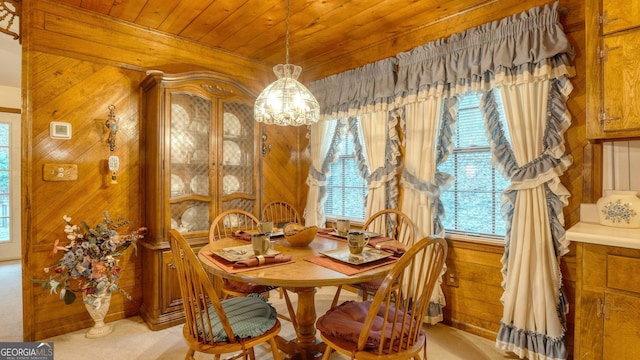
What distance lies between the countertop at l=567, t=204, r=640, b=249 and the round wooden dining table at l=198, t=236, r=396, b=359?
0.98m

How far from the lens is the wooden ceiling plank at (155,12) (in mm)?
2523

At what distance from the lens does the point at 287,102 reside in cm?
202

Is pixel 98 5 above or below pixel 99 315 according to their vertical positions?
above

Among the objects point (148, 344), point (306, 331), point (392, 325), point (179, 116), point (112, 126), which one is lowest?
point (148, 344)

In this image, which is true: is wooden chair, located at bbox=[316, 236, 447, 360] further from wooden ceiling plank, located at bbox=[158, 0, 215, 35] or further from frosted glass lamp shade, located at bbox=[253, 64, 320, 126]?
wooden ceiling plank, located at bbox=[158, 0, 215, 35]

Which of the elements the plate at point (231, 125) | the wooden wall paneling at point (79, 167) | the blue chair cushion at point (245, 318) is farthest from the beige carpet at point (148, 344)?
the plate at point (231, 125)

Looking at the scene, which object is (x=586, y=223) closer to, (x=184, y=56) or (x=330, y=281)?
(x=330, y=281)

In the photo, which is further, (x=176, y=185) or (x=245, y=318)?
(x=176, y=185)

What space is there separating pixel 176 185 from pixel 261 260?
5.26 feet

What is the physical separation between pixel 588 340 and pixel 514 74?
1.67 m

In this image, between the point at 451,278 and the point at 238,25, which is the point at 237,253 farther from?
the point at 238,25

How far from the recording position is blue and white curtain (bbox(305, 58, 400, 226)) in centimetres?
301

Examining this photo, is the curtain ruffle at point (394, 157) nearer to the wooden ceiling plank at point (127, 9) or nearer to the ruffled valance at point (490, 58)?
the ruffled valance at point (490, 58)

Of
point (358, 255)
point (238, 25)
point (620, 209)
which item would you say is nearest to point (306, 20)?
point (238, 25)
